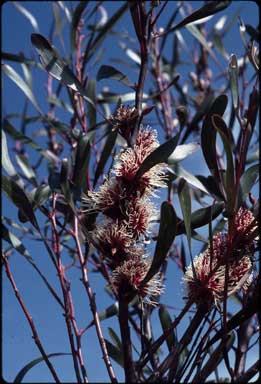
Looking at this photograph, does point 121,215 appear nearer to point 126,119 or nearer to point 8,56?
point 126,119

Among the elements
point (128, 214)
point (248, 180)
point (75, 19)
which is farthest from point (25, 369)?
point (75, 19)

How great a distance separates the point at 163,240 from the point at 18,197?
10.6 inches

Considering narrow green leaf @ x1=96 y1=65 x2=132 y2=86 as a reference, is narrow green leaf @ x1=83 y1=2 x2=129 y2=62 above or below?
above

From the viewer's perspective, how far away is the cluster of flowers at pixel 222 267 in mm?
709

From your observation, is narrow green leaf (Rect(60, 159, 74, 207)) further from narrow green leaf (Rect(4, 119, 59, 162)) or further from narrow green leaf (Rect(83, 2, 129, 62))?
narrow green leaf (Rect(4, 119, 59, 162))

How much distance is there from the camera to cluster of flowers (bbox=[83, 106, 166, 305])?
0.71 metres

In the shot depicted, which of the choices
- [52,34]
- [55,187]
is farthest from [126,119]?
[52,34]

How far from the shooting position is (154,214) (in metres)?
0.76

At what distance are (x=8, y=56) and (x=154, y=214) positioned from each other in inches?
24.5

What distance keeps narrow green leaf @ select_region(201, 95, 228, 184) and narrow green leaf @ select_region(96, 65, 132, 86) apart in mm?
219

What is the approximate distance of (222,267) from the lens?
0.74 m

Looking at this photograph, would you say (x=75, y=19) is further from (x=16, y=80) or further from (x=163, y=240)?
(x=163, y=240)

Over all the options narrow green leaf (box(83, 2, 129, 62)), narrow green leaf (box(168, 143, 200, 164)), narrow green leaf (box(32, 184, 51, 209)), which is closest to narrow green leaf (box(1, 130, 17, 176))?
narrow green leaf (box(32, 184, 51, 209))

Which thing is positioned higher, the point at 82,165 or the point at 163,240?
the point at 82,165
